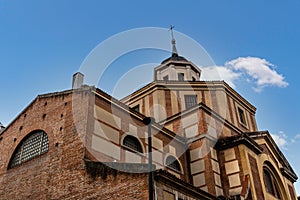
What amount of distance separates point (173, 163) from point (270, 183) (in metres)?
6.03

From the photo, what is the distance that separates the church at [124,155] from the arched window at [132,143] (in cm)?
5

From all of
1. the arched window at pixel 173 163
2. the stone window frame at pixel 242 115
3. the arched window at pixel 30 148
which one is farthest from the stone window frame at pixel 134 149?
the stone window frame at pixel 242 115

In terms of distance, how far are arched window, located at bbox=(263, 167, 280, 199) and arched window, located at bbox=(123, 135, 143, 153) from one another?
24.5 feet

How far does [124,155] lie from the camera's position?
596 inches

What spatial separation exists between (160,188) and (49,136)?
22.0 feet

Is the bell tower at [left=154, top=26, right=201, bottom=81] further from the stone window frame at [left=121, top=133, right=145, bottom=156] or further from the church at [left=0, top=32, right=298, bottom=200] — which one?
the stone window frame at [left=121, top=133, right=145, bottom=156]

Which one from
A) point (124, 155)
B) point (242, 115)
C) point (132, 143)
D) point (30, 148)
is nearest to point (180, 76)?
point (242, 115)

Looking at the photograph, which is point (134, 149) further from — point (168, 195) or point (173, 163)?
point (168, 195)

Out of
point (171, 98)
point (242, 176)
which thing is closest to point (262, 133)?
point (242, 176)

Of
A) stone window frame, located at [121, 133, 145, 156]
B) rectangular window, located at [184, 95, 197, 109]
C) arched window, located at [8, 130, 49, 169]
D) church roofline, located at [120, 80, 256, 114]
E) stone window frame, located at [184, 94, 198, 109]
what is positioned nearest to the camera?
stone window frame, located at [121, 133, 145, 156]

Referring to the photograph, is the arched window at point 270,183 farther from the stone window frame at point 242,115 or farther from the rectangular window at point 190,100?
the rectangular window at point 190,100

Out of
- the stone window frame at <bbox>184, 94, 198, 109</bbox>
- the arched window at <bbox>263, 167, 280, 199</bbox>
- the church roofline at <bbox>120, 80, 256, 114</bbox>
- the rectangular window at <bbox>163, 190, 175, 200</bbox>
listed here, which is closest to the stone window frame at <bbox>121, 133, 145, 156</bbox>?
the rectangular window at <bbox>163, 190, 175, 200</bbox>

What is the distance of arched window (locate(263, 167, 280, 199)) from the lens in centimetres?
1895

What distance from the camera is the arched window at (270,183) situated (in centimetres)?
1895
